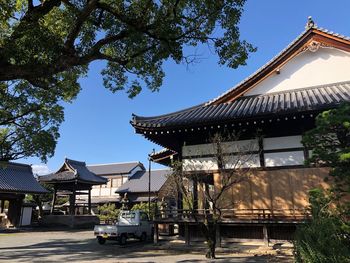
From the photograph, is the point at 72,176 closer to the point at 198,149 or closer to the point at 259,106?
the point at 198,149

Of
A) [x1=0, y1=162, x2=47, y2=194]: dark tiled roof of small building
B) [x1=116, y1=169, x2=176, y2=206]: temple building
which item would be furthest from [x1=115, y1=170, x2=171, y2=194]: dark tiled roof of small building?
[x1=0, y1=162, x2=47, y2=194]: dark tiled roof of small building

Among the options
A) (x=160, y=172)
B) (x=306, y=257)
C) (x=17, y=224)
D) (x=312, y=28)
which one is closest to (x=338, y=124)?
(x=306, y=257)

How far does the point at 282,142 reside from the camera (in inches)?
548

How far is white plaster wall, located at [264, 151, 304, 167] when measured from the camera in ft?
44.2

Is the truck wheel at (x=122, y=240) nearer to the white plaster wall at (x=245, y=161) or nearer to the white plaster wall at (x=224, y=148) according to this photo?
the white plaster wall at (x=224, y=148)

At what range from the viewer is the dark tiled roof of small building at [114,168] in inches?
2425

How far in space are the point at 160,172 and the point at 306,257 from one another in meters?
49.6

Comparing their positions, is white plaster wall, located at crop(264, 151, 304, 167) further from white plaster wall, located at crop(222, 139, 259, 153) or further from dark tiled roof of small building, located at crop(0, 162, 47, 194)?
dark tiled roof of small building, located at crop(0, 162, 47, 194)

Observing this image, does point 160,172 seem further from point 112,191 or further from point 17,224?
point 17,224

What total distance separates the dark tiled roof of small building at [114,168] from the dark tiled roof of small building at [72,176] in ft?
52.4

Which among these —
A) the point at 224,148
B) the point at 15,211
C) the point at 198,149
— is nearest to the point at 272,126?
the point at 224,148

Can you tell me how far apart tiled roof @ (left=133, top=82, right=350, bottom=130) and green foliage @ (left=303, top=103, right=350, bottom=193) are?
9.84ft

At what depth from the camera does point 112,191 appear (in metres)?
A: 61.2

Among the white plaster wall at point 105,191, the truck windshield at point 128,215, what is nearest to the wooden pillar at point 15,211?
the truck windshield at point 128,215
